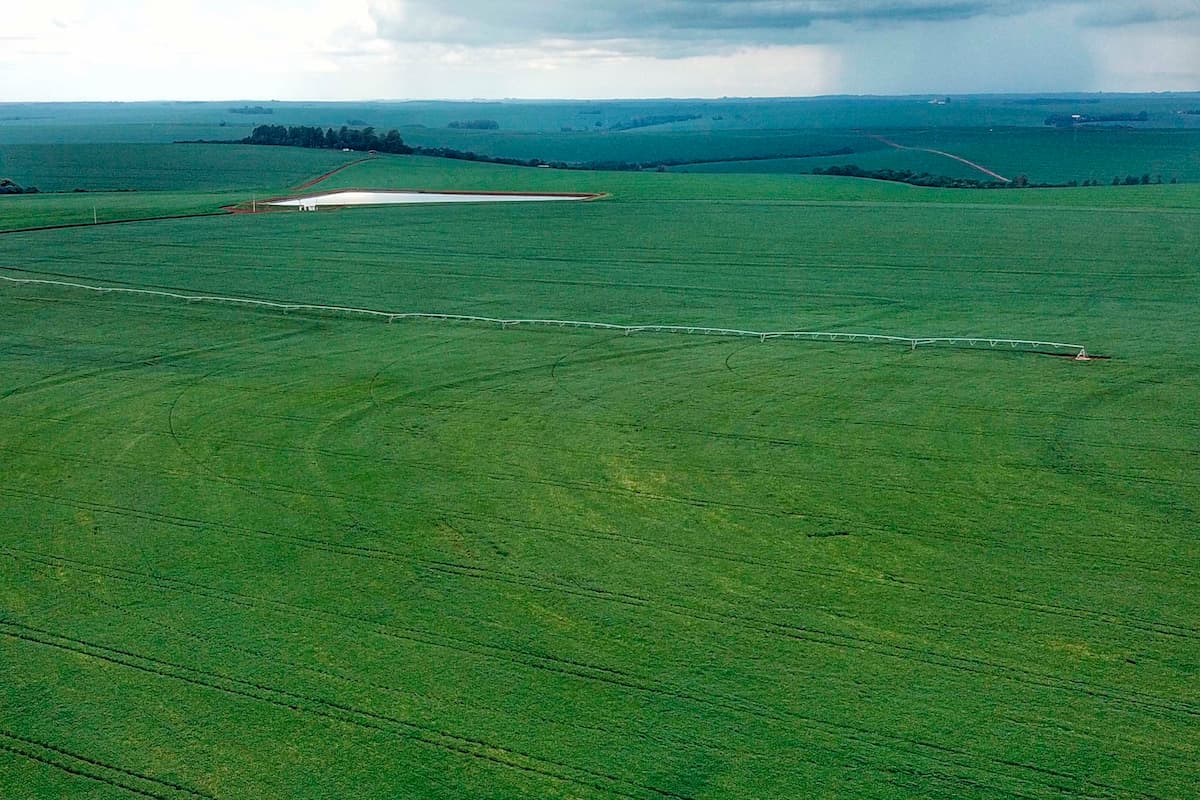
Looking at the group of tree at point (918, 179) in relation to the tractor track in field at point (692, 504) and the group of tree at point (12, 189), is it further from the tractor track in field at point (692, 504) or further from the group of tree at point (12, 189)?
the tractor track in field at point (692, 504)

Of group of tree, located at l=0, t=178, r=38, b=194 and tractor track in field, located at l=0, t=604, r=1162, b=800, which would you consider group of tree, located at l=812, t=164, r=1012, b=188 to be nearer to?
group of tree, located at l=0, t=178, r=38, b=194

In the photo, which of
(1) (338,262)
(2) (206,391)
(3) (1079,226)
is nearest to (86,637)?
(2) (206,391)

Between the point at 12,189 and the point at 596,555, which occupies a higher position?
the point at 12,189

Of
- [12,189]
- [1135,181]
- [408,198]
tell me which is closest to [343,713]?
[408,198]

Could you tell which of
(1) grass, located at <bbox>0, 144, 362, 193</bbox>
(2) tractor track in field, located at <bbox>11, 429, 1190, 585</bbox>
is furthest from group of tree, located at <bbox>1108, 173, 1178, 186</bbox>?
(2) tractor track in field, located at <bbox>11, 429, 1190, 585</bbox>

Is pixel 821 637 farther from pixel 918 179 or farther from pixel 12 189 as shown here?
pixel 12 189

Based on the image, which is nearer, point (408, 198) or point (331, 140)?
point (408, 198)
